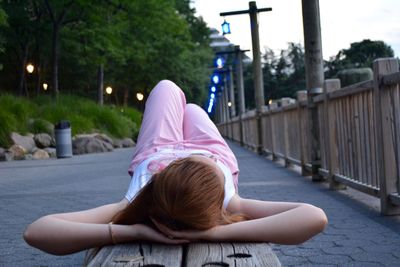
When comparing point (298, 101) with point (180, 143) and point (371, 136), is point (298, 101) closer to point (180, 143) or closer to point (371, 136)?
point (371, 136)

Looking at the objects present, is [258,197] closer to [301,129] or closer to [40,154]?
[301,129]

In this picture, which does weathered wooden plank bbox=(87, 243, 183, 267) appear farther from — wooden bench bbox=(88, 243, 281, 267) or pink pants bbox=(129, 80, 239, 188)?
pink pants bbox=(129, 80, 239, 188)

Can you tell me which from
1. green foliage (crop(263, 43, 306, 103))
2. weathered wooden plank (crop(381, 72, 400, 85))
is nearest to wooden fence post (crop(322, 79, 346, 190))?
weathered wooden plank (crop(381, 72, 400, 85))

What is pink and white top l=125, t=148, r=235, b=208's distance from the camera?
121 inches

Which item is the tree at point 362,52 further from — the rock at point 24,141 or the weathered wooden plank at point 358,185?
the weathered wooden plank at point 358,185

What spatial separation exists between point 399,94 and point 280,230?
3.43m

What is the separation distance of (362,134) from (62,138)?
14.1m

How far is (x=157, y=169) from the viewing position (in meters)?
3.28

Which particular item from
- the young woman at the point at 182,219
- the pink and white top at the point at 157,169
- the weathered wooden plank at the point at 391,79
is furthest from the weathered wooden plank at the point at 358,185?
the young woman at the point at 182,219

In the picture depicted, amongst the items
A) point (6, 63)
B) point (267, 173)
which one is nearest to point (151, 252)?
point (267, 173)

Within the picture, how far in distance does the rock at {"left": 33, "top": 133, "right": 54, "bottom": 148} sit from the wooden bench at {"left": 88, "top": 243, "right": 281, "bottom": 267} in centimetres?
1934

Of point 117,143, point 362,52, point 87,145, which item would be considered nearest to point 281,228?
point 87,145

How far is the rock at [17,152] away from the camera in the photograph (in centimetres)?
1872

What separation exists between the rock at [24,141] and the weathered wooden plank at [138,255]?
57.9 feet
